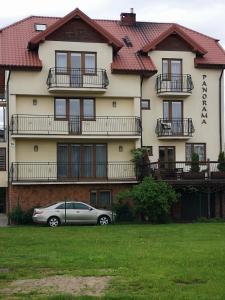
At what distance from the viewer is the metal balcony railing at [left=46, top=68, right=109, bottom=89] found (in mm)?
33500

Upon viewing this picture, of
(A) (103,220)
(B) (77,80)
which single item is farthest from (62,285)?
(B) (77,80)

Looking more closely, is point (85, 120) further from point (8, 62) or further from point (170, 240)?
point (170, 240)

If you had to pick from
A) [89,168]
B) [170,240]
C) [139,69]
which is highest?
[139,69]

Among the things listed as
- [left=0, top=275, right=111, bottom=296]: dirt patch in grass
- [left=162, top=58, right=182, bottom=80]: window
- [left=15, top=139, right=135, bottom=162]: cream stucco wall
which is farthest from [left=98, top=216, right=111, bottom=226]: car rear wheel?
[left=0, top=275, right=111, bottom=296]: dirt patch in grass

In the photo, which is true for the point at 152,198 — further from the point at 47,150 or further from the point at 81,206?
the point at 47,150

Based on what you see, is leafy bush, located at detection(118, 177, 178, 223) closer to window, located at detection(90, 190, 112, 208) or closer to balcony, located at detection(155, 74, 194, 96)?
window, located at detection(90, 190, 112, 208)

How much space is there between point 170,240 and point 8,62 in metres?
16.7

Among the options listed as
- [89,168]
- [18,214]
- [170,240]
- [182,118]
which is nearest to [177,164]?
[182,118]

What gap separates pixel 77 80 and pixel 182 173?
7944mm

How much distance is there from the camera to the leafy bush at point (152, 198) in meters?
30.7

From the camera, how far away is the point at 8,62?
33594 mm

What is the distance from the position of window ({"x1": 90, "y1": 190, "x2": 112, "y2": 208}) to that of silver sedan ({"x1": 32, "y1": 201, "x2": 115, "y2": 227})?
308 centimetres

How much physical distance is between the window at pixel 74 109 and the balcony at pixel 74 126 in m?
0.18

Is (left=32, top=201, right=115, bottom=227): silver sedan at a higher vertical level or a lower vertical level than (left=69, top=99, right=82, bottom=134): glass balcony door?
lower
